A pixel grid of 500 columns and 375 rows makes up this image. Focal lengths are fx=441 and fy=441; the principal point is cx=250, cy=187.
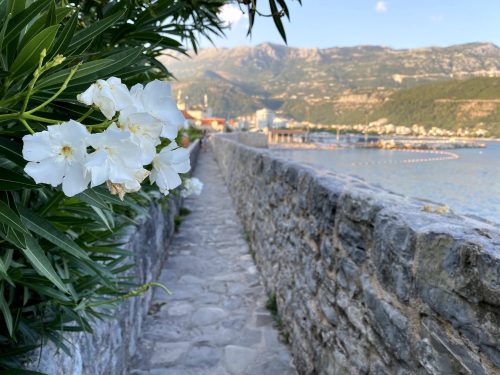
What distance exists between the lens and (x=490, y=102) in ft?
13.0

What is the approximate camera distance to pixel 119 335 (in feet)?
8.43

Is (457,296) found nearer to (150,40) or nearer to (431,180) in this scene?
(150,40)

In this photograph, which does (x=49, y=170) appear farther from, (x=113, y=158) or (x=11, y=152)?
(x=11, y=152)

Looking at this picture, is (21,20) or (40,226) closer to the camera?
(21,20)

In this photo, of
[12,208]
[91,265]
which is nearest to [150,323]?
[91,265]

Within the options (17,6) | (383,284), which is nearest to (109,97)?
(17,6)

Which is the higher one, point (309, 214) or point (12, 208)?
point (12, 208)

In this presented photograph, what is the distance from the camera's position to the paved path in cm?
306

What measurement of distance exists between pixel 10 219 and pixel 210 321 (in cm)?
307

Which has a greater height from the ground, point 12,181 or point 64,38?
point 64,38

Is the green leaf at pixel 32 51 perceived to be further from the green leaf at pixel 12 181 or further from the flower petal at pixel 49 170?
the flower petal at pixel 49 170

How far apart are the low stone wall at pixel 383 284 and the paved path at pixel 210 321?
0.31 m

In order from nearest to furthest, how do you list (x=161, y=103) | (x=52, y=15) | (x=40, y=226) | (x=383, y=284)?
(x=161, y=103) < (x=52, y=15) < (x=40, y=226) < (x=383, y=284)

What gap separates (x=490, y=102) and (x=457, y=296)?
335 centimetres
